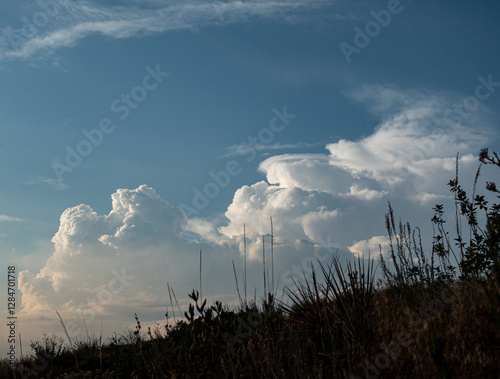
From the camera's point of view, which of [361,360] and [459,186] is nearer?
[361,360]

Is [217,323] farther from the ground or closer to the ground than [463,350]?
farther from the ground

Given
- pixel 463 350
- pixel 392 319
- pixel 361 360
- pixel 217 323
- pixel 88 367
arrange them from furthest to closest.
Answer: pixel 88 367 → pixel 392 319 → pixel 217 323 → pixel 361 360 → pixel 463 350

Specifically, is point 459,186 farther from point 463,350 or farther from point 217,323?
point 217,323

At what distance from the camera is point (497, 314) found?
4230 millimetres

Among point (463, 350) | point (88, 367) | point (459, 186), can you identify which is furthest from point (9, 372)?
point (459, 186)

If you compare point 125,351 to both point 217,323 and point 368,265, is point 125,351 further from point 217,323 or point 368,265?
point 368,265

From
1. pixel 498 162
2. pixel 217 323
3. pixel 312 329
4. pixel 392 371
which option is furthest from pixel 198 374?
pixel 498 162

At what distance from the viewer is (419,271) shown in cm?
852

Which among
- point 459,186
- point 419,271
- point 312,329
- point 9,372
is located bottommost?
point 9,372

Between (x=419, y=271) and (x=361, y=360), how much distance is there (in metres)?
3.81

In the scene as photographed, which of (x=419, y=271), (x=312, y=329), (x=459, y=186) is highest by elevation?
(x=459, y=186)

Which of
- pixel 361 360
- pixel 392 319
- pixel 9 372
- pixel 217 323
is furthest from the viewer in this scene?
pixel 9 372

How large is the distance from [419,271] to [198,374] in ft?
16.9

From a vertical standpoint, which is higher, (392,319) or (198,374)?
(392,319)
